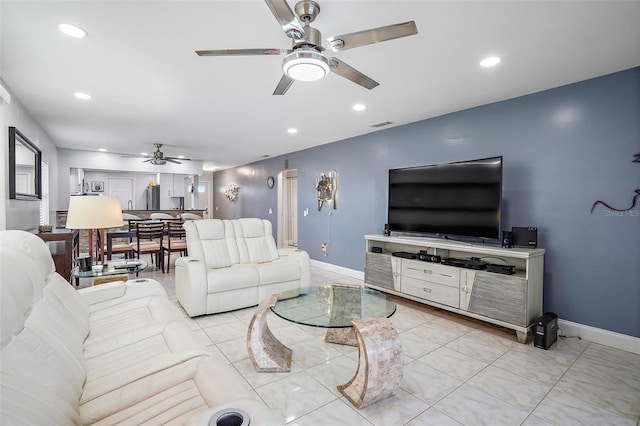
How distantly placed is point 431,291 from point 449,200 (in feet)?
3.64

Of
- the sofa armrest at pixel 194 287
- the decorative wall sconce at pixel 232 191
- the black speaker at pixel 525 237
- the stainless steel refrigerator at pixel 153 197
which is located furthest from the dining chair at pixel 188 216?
the black speaker at pixel 525 237

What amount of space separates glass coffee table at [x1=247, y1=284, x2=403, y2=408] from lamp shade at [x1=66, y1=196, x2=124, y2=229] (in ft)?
5.63

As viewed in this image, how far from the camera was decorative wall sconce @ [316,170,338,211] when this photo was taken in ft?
18.9

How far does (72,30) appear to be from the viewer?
215 cm

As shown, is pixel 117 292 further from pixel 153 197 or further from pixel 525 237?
pixel 153 197

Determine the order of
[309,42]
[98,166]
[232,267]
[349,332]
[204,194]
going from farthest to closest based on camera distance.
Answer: [204,194]
[98,166]
[232,267]
[349,332]
[309,42]

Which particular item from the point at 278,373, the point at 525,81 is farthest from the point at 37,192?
the point at 525,81

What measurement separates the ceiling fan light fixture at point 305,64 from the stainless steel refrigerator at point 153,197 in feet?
26.5

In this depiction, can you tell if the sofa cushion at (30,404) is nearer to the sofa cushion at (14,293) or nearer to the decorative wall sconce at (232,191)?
the sofa cushion at (14,293)

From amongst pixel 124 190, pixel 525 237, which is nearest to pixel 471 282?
pixel 525 237

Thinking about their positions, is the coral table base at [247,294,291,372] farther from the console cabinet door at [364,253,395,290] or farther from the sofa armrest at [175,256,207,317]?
the console cabinet door at [364,253,395,290]

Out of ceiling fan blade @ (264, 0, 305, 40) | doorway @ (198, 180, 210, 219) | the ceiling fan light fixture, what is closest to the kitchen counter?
doorway @ (198, 180, 210, 219)

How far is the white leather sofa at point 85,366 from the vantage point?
96 centimetres

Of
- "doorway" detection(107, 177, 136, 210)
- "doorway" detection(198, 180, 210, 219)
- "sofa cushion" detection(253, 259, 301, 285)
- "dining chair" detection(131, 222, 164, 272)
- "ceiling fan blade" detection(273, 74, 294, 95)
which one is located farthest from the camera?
"doorway" detection(198, 180, 210, 219)
